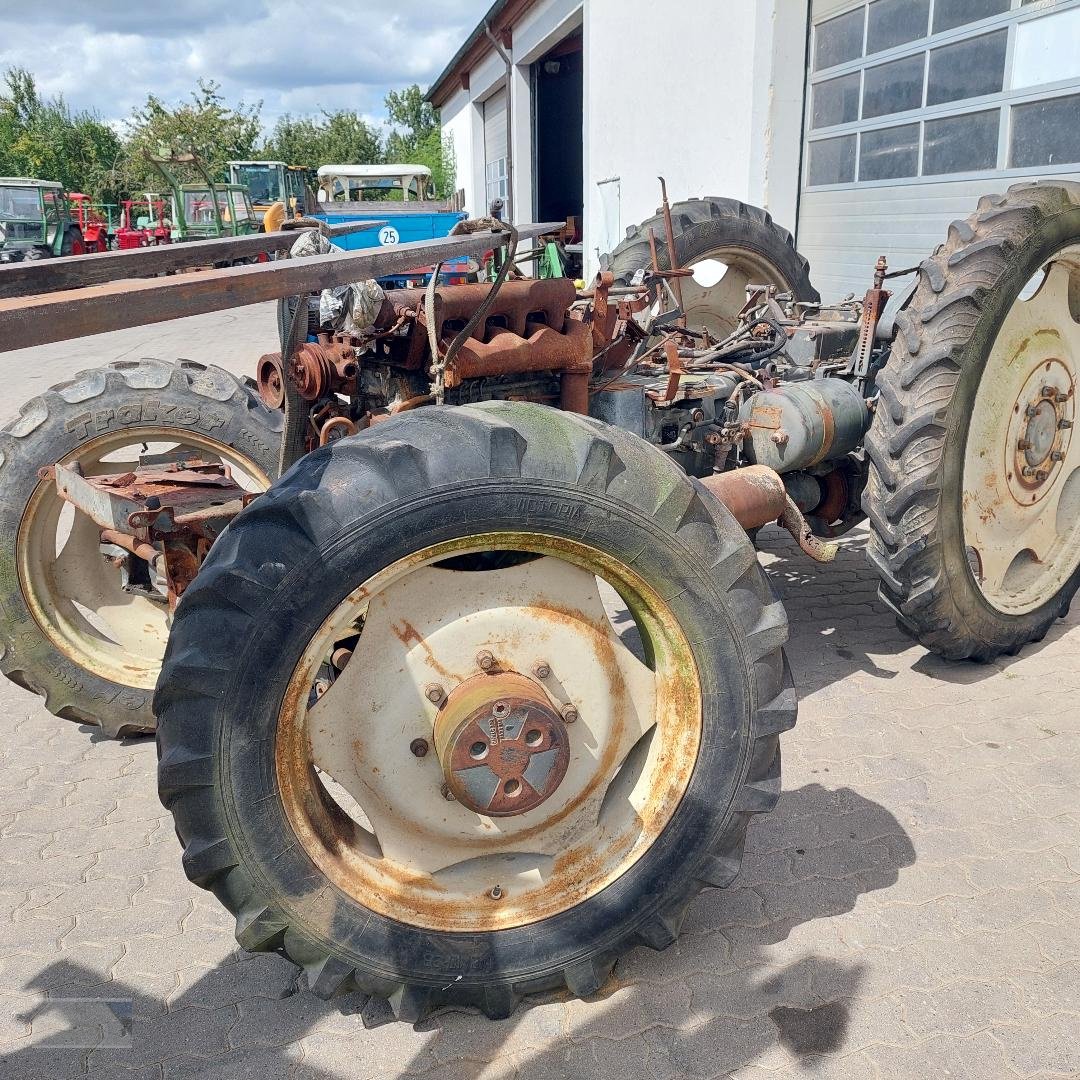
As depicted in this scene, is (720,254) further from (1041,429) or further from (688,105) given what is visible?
(688,105)

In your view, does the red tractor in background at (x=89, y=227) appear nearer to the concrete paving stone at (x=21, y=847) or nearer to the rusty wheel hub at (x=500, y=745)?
the concrete paving stone at (x=21, y=847)

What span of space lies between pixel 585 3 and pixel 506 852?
12502mm

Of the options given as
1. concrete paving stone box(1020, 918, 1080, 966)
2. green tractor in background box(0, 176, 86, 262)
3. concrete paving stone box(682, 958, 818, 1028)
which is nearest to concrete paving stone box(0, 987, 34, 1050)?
concrete paving stone box(682, 958, 818, 1028)

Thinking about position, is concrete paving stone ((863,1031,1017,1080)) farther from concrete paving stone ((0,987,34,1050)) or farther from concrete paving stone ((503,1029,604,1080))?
concrete paving stone ((0,987,34,1050))

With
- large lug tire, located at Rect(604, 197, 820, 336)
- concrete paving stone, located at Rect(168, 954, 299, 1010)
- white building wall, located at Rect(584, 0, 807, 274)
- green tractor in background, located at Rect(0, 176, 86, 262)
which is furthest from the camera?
green tractor in background, located at Rect(0, 176, 86, 262)

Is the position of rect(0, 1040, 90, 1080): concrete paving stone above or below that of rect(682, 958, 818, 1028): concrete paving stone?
above

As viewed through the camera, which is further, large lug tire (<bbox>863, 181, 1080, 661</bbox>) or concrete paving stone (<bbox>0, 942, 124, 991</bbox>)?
large lug tire (<bbox>863, 181, 1080, 661</bbox>)

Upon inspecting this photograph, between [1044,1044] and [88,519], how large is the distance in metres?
3.12

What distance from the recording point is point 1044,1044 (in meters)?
2.02

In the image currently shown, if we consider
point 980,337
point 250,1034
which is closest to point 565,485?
point 250,1034

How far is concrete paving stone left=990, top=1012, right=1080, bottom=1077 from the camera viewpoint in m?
1.97

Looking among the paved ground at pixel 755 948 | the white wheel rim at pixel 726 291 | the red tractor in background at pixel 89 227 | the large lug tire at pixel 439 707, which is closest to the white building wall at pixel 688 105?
the white wheel rim at pixel 726 291

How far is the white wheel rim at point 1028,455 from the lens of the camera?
11.0 feet

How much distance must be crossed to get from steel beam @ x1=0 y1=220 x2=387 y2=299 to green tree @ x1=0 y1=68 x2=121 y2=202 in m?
43.7
